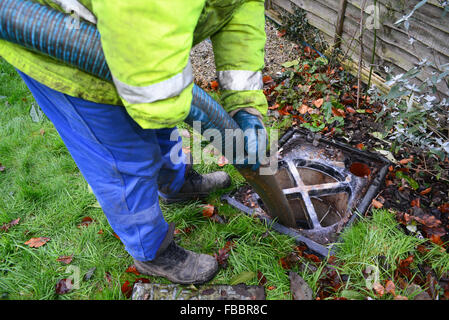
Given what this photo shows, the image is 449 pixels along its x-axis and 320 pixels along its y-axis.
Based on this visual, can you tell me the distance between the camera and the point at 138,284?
6.42 ft

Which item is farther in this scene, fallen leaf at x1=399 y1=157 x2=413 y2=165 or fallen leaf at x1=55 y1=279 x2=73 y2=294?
fallen leaf at x1=399 y1=157 x2=413 y2=165

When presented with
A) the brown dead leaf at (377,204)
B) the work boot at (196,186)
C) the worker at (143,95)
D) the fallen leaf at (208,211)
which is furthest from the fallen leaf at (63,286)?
the brown dead leaf at (377,204)

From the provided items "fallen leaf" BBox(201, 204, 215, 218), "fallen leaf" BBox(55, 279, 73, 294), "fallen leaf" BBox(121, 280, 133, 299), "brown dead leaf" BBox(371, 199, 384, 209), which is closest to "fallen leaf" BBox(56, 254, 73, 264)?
"fallen leaf" BBox(55, 279, 73, 294)

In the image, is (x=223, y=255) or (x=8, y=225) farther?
(x=8, y=225)

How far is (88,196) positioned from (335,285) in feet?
6.23

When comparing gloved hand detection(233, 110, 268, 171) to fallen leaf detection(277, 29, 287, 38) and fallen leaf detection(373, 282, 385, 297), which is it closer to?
fallen leaf detection(373, 282, 385, 297)

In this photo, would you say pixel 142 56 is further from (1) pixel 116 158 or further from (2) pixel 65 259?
(2) pixel 65 259

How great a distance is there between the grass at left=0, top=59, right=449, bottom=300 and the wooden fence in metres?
1.19

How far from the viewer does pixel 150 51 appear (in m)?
1.02

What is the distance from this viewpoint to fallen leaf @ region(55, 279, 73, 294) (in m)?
2.03

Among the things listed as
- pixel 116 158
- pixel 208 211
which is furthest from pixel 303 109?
pixel 116 158

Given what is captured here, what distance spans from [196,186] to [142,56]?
1.56m
